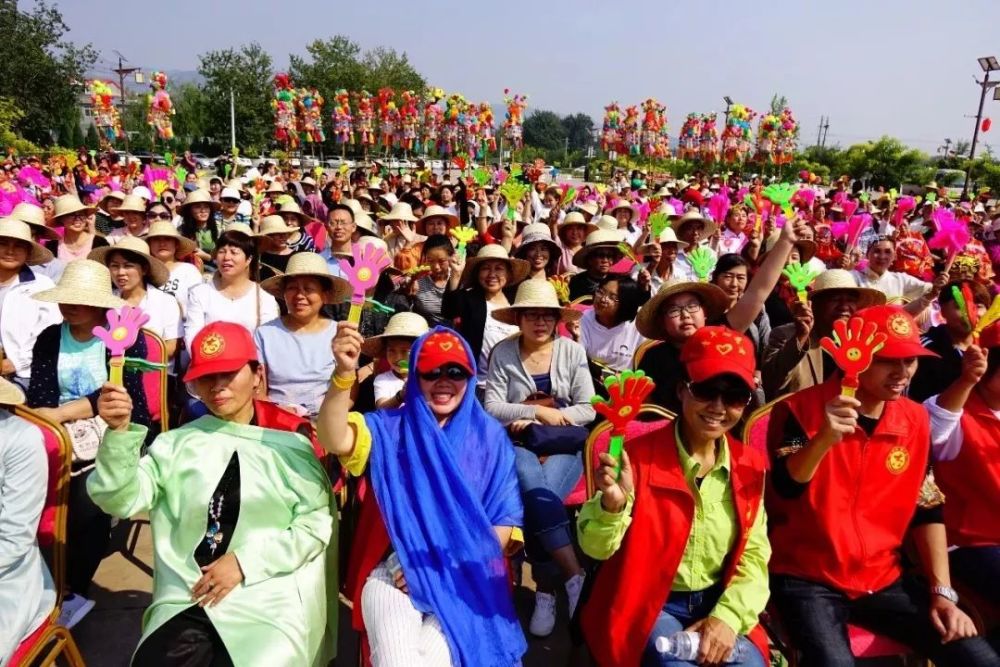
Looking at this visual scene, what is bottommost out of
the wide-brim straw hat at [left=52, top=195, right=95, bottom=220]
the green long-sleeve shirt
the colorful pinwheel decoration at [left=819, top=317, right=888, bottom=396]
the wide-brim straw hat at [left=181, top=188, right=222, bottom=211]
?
the green long-sleeve shirt

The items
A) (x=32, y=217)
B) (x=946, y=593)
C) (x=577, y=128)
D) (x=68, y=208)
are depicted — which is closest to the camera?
(x=946, y=593)

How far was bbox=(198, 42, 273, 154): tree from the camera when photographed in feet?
147

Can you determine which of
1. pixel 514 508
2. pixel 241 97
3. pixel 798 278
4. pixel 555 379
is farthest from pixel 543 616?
pixel 241 97

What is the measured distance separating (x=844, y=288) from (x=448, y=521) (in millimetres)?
2303

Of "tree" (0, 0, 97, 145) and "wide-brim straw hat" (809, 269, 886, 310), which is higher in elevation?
"tree" (0, 0, 97, 145)

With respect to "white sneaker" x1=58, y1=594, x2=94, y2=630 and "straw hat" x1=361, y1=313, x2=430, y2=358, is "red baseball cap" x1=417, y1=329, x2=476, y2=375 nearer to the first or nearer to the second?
"straw hat" x1=361, y1=313, x2=430, y2=358

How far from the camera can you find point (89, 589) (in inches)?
119

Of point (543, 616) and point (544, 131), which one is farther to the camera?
point (544, 131)

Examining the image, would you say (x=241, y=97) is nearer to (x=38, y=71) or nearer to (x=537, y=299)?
(x=38, y=71)

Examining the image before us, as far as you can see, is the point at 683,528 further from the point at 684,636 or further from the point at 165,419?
the point at 165,419

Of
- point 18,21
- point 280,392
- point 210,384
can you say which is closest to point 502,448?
point 210,384

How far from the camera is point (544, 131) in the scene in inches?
3659

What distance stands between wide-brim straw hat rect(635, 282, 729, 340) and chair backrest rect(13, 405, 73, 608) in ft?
8.43

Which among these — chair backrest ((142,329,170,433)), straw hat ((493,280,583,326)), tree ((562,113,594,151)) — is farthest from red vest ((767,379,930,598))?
tree ((562,113,594,151))
